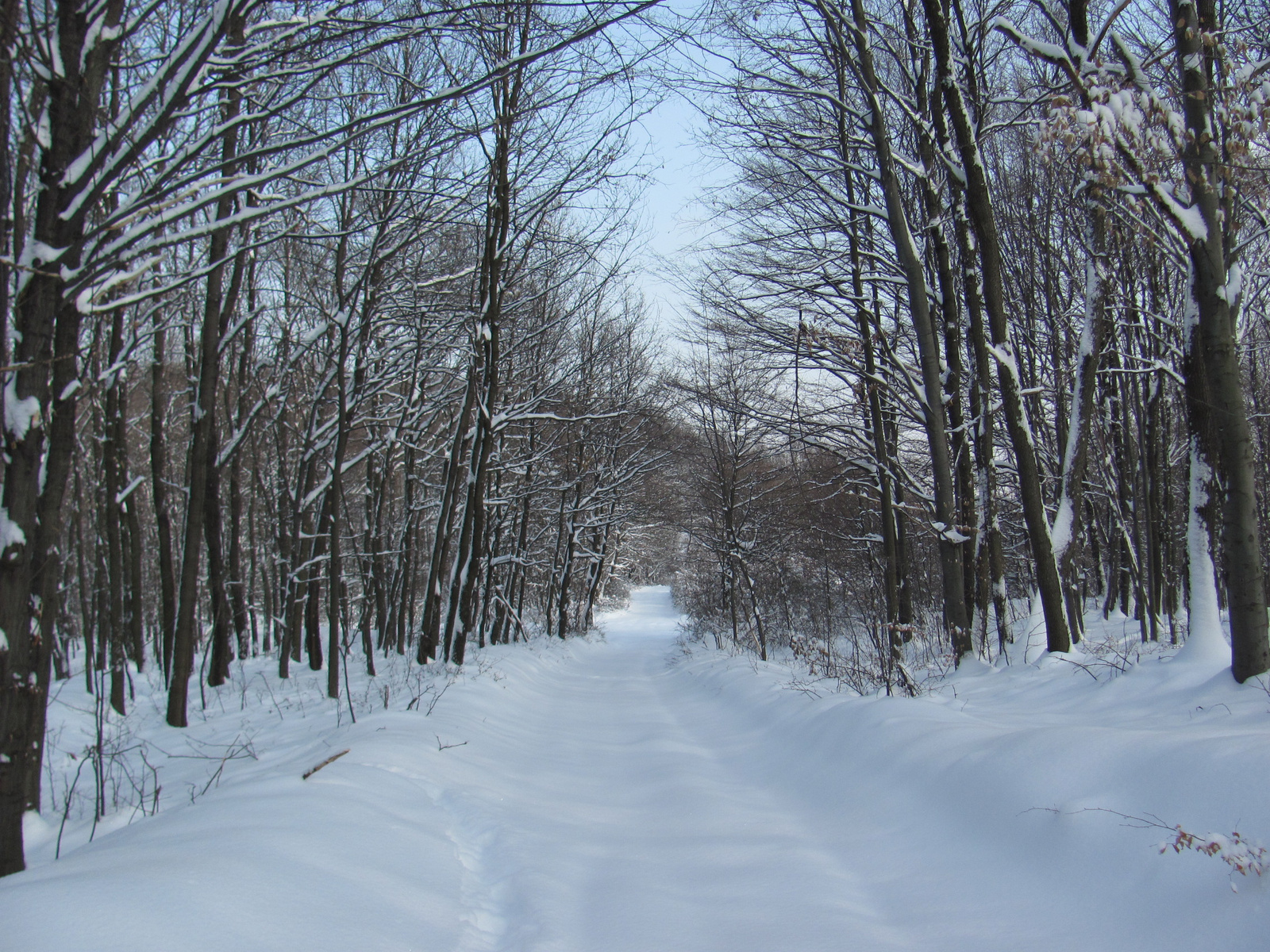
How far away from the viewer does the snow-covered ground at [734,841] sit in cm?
232

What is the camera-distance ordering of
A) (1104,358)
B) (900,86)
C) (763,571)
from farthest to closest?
(763,571) < (1104,358) < (900,86)

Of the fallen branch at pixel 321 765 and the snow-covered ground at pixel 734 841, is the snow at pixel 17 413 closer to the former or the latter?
the snow-covered ground at pixel 734 841

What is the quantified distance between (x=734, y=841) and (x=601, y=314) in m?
17.7

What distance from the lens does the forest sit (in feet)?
10.2

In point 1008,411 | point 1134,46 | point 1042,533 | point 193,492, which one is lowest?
point 1042,533

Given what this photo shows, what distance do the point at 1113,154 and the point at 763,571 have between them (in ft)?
74.5

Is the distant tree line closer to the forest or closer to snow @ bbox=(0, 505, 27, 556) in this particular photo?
the forest

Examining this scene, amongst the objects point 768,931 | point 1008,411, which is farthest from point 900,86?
point 768,931

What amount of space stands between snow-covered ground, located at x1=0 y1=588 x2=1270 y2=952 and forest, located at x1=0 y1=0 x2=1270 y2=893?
1.05 m

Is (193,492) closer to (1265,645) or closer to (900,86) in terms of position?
(1265,645)

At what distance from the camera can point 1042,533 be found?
7.52 metres

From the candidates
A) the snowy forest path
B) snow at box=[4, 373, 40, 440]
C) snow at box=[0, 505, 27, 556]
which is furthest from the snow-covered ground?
snow at box=[4, 373, 40, 440]

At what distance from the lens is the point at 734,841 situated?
3.76 m

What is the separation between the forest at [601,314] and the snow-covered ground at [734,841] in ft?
3.46
